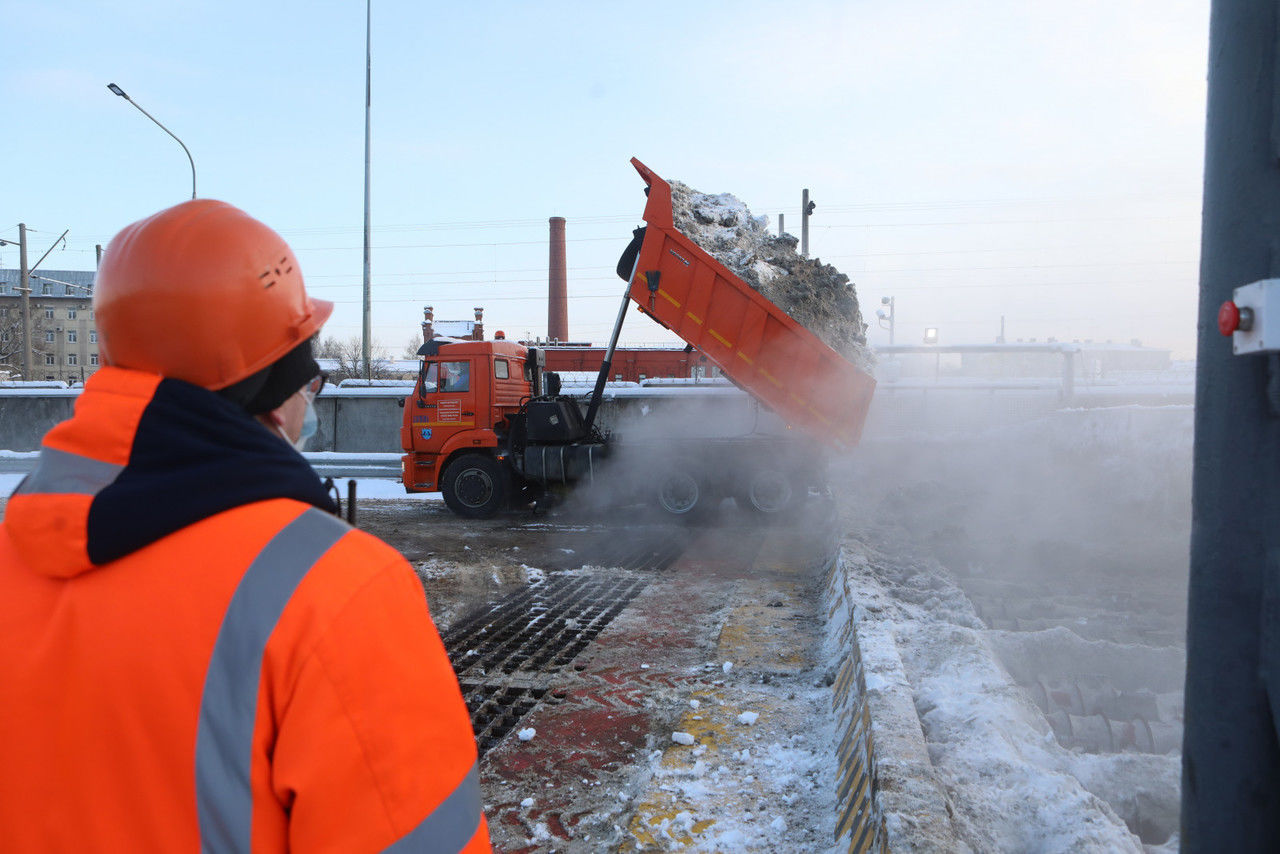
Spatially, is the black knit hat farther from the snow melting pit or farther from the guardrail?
the guardrail

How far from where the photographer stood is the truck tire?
12.3 meters

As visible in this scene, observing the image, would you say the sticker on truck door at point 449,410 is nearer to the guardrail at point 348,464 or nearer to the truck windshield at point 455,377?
the truck windshield at point 455,377

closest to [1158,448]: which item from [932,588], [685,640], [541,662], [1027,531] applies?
[1027,531]

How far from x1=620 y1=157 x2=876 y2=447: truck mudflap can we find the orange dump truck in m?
0.01

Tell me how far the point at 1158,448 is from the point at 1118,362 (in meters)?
46.6

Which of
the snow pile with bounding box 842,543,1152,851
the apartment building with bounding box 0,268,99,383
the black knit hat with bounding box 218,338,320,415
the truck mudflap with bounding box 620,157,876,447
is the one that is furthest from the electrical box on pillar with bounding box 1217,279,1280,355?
the apartment building with bounding box 0,268,99,383

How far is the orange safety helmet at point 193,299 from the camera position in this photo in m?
1.16

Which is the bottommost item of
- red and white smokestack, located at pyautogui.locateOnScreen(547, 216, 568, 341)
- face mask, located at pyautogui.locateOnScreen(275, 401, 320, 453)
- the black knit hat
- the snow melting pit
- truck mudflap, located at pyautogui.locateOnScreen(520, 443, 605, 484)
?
the snow melting pit

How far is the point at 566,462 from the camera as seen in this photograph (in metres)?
12.4

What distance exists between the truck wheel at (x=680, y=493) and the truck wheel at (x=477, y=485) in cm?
233

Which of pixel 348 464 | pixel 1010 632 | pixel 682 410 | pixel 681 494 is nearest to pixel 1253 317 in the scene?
pixel 1010 632

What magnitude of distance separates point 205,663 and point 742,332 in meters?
10.7

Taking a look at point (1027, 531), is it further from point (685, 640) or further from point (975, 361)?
point (975, 361)

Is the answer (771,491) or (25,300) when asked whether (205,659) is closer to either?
(771,491)
